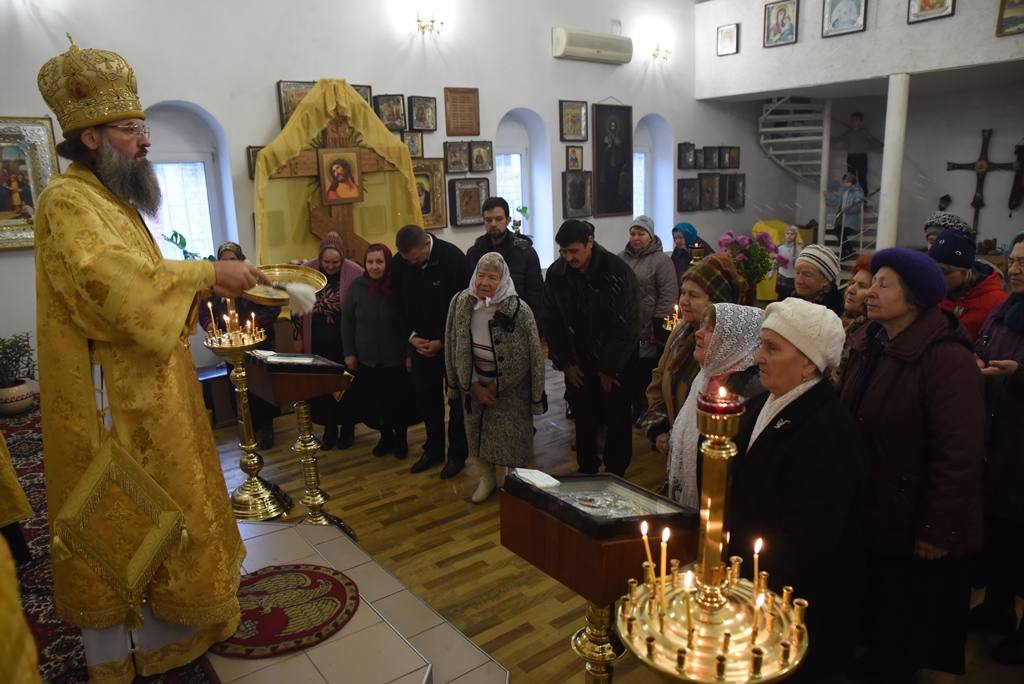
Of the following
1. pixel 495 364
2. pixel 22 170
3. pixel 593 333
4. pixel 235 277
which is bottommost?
pixel 495 364

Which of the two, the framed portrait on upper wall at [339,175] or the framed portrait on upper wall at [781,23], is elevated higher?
the framed portrait on upper wall at [781,23]

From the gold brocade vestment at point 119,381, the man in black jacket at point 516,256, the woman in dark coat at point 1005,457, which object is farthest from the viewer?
the man in black jacket at point 516,256

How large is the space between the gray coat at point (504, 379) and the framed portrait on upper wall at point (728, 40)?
30.8ft

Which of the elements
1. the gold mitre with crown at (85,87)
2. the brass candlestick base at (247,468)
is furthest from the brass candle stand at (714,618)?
the brass candlestick base at (247,468)

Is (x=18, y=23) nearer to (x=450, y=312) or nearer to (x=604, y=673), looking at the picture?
(x=450, y=312)

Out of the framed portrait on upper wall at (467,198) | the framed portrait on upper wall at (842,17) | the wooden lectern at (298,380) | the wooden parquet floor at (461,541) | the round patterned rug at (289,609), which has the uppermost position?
the framed portrait on upper wall at (842,17)

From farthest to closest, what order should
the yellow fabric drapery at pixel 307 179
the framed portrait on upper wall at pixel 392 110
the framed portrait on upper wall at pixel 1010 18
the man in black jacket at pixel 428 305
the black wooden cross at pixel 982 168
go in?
the black wooden cross at pixel 982 168
the framed portrait on upper wall at pixel 1010 18
the framed portrait on upper wall at pixel 392 110
the yellow fabric drapery at pixel 307 179
the man in black jacket at pixel 428 305

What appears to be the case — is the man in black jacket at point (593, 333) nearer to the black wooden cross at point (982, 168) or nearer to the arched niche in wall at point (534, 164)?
the arched niche in wall at point (534, 164)

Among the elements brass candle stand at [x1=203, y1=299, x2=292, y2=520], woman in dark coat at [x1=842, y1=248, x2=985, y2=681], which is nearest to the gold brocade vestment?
brass candle stand at [x1=203, y1=299, x2=292, y2=520]

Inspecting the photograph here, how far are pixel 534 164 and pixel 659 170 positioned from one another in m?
2.98

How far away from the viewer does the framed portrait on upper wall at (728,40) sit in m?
11.7

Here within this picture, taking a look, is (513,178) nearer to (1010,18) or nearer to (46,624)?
(1010,18)

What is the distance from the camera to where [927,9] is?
30.6 ft

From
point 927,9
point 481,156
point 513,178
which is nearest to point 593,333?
point 481,156
